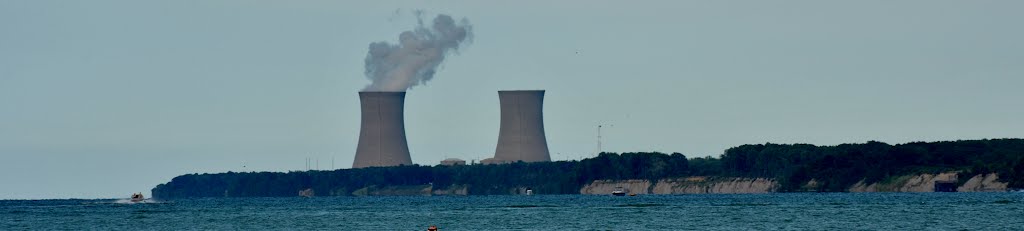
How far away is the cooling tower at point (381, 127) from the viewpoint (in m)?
152

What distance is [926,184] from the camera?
16738 cm

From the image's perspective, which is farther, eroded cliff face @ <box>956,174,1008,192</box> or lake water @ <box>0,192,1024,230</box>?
eroded cliff face @ <box>956,174,1008,192</box>

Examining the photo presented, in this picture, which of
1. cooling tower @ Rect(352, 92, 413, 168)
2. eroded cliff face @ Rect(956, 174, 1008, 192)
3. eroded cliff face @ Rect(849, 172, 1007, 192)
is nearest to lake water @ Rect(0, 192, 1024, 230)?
cooling tower @ Rect(352, 92, 413, 168)

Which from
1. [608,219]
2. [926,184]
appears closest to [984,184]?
[926,184]

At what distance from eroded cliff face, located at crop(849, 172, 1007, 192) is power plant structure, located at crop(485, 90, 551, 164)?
3343 cm

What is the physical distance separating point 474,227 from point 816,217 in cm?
1618

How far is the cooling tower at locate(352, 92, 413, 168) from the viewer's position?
497ft

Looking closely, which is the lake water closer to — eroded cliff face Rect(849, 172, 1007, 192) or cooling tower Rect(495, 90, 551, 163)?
cooling tower Rect(495, 90, 551, 163)

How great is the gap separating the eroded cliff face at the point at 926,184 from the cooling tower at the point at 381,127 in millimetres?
43704

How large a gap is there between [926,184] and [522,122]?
38771 millimetres

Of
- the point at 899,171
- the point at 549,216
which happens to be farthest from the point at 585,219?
the point at 899,171

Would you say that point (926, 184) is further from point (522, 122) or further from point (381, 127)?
point (381, 127)

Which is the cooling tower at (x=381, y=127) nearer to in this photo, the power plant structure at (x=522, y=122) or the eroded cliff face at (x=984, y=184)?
the power plant structure at (x=522, y=122)

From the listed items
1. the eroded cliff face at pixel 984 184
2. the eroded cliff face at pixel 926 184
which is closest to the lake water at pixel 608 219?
the eroded cliff face at pixel 984 184
